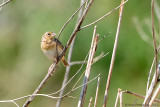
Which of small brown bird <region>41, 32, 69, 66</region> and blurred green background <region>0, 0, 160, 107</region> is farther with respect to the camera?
blurred green background <region>0, 0, 160, 107</region>

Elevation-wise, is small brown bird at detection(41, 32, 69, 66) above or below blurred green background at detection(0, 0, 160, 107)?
below

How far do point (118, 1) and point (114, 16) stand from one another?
1.43ft

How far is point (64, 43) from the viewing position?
26.6 ft

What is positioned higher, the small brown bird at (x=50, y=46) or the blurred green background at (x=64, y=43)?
the blurred green background at (x=64, y=43)

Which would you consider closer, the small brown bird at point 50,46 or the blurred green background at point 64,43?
the small brown bird at point 50,46

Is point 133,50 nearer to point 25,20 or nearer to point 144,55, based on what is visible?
point 144,55

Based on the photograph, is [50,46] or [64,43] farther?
[64,43]

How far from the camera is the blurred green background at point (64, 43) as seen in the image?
8.19 m

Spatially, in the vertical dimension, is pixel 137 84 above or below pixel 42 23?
below

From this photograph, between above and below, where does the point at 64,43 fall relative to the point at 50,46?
above

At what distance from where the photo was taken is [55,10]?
30.8 ft

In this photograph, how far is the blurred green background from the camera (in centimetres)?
819

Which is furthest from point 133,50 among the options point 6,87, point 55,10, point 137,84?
point 6,87

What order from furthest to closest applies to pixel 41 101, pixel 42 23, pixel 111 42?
1. pixel 41 101
2. pixel 42 23
3. pixel 111 42
